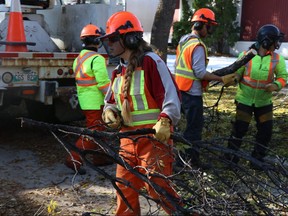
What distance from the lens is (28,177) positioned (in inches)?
214

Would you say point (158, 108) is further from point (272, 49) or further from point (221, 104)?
point (221, 104)

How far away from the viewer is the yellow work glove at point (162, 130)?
10.4 feet

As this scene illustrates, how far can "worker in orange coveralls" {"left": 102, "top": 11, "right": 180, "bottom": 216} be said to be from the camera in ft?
10.9

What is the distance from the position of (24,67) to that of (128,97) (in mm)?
2987

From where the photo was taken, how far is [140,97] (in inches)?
134

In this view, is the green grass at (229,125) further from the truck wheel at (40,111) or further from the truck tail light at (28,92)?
the truck tail light at (28,92)

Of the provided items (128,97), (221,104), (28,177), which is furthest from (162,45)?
(128,97)

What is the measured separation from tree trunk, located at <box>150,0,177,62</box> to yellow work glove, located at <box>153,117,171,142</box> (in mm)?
6340

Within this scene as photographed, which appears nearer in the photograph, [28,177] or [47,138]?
[28,177]

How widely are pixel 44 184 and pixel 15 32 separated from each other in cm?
237

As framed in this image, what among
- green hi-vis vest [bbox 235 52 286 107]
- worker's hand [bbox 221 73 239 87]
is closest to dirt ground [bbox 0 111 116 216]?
worker's hand [bbox 221 73 239 87]

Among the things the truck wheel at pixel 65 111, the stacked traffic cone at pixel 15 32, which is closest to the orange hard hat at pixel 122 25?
the stacked traffic cone at pixel 15 32

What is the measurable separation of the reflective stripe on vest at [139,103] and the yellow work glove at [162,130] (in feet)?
0.85

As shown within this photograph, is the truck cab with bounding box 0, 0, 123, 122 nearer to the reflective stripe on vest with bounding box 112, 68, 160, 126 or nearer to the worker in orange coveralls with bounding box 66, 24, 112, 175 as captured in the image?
the worker in orange coveralls with bounding box 66, 24, 112, 175
